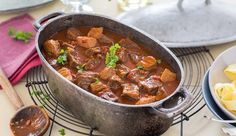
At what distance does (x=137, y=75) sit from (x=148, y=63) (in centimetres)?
6

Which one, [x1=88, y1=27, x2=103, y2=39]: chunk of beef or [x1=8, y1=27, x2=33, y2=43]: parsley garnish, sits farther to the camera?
[x1=8, y1=27, x2=33, y2=43]: parsley garnish

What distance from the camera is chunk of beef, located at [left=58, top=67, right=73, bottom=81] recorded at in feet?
3.57

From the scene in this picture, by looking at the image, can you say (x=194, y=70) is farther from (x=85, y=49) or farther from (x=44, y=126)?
(x=44, y=126)

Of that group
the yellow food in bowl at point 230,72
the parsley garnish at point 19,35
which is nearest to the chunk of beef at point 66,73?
the parsley garnish at point 19,35

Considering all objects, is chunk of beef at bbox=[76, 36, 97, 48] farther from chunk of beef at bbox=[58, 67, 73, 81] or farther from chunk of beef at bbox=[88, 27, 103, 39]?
chunk of beef at bbox=[58, 67, 73, 81]

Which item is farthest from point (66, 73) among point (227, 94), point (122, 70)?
point (227, 94)

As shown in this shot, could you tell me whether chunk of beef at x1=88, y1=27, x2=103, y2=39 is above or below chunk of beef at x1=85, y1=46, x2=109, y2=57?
above

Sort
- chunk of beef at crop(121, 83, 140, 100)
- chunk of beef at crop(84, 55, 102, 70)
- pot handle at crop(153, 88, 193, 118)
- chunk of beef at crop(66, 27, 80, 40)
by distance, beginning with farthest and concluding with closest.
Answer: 1. chunk of beef at crop(66, 27, 80, 40)
2. chunk of beef at crop(84, 55, 102, 70)
3. chunk of beef at crop(121, 83, 140, 100)
4. pot handle at crop(153, 88, 193, 118)

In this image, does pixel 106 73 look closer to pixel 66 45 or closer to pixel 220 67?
pixel 66 45

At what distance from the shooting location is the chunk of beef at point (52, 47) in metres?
1.18

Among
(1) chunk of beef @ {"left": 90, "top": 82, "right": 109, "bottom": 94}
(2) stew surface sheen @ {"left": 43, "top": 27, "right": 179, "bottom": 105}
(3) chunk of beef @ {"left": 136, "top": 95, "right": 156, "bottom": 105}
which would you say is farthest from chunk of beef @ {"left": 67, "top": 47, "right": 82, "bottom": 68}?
(3) chunk of beef @ {"left": 136, "top": 95, "right": 156, "bottom": 105}

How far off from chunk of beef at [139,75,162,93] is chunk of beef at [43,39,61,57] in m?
0.27

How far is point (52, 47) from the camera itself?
1.18m

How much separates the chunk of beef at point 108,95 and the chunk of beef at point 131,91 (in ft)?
0.08
